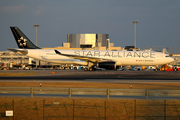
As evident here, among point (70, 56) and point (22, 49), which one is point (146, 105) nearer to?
point (70, 56)

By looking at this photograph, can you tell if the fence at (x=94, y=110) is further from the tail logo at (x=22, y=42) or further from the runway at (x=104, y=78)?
the tail logo at (x=22, y=42)

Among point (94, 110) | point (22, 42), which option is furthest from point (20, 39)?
point (94, 110)

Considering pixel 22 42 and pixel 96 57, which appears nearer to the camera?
pixel 96 57

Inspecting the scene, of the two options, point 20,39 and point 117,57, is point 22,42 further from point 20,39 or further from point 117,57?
point 117,57

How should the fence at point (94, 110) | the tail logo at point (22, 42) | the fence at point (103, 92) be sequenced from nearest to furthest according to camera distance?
the fence at point (94, 110), the fence at point (103, 92), the tail logo at point (22, 42)

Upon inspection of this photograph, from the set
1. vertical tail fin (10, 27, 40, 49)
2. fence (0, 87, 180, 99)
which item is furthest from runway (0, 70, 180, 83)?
vertical tail fin (10, 27, 40, 49)

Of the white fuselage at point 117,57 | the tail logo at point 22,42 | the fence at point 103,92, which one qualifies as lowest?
the fence at point 103,92

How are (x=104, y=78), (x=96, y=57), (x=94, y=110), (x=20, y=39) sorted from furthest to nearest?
(x=20, y=39)
(x=96, y=57)
(x=104, y=78)
(x=94, y=110)

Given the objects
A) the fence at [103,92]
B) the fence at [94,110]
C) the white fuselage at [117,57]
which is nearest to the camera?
the fence at [94,110]

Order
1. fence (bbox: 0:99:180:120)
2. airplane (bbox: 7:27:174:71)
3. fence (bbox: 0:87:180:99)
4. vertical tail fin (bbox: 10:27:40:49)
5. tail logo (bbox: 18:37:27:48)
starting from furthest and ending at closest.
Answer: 1. tail logo (bbox: 18:37:27:48)
2. vertical tail fin (bbox: 10:27:40:49)
3. airplane (bbox: 7:27:174:71)
4. fence (bbox: 0:87:180:99)
5. fence (bbox: 0:99:180:120)

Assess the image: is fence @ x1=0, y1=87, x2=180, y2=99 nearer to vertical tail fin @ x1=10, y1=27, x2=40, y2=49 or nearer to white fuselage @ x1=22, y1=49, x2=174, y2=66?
white fuselage @ x1=22, y1=49, x2=174, y2=66

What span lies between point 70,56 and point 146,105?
42669mm

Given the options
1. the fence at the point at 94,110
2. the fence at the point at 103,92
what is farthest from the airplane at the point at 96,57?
the fence at the point at 94,110

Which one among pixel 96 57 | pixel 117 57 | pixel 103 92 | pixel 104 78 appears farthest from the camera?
pixel 96 57
